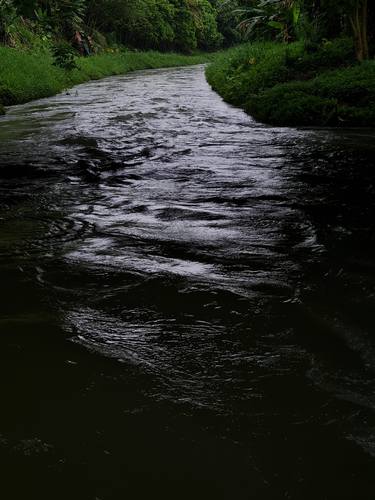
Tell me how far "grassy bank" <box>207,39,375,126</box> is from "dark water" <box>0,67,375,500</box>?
417 centimetres

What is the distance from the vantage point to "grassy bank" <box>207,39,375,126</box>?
367 inches

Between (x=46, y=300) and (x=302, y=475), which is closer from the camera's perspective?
(x=302, y=475)

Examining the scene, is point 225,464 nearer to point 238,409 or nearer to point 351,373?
point 238,409

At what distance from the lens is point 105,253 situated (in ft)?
11.8

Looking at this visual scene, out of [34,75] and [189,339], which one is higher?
[34,75]

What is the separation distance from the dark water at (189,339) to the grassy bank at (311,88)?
4170 mm

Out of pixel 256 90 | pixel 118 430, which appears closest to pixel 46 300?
pixel 118 430

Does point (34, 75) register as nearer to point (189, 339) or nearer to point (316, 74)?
point (316, 74)

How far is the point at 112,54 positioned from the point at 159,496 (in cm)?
3520

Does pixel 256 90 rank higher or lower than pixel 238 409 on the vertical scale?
higher

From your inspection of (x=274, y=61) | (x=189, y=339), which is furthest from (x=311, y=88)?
(x=189, y=339)

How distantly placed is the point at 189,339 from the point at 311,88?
8.95m

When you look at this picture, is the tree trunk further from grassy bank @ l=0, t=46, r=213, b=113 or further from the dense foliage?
the dense foliage

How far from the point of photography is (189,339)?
242cm
